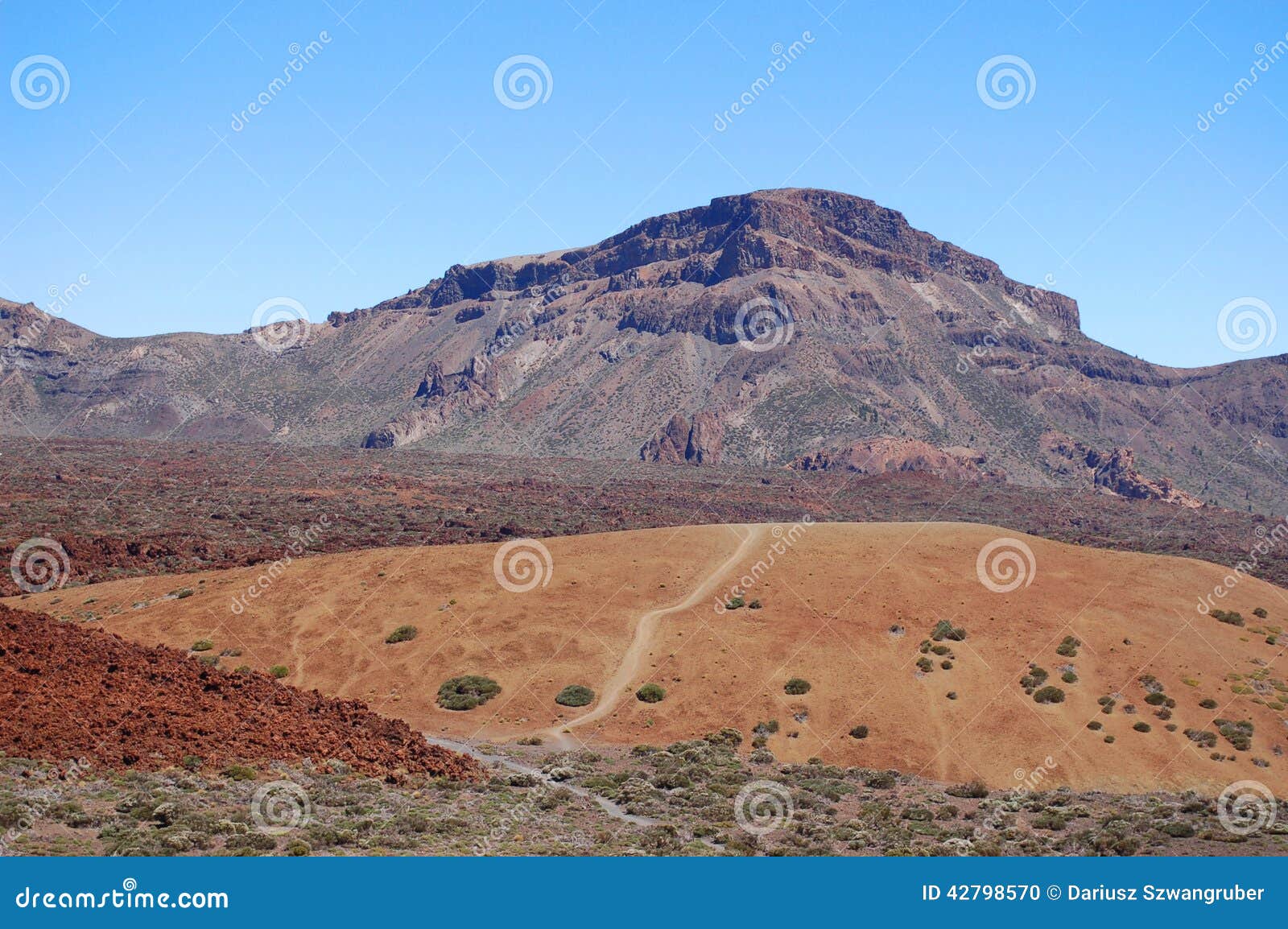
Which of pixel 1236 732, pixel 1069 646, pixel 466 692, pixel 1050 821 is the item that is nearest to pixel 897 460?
pixel 1069 646

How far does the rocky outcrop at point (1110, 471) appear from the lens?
490ft

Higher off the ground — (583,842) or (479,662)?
(479,662)

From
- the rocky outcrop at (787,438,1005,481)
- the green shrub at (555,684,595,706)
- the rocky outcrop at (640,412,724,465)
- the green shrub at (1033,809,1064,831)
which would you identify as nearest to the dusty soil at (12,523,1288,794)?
the green shrub at (555,684,595,706)

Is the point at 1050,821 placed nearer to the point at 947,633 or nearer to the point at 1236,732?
the point at 1236,732

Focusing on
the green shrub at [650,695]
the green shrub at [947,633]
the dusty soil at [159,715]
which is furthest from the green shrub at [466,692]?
the green shrub at [947,633]

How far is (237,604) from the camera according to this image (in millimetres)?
48281

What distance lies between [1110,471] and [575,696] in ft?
459

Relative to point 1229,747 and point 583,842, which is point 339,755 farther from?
point 1229,747

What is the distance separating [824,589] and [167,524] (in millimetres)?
51909

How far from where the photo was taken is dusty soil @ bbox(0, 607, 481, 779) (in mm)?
24797

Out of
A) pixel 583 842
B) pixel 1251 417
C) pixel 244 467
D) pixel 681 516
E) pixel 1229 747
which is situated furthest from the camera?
pixel 1251 417

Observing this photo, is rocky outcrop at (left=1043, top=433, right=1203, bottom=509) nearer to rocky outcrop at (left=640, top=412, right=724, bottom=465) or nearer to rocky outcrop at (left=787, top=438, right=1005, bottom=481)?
rocky outcrop at (left=787, top=438, right=1005, bottom=481)

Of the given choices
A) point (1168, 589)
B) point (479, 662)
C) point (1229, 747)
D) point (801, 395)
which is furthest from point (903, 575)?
point (801, 395)

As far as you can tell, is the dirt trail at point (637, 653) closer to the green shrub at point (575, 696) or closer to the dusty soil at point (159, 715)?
the green shrub at point (575, 696)
